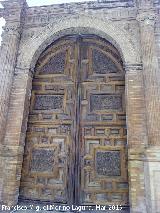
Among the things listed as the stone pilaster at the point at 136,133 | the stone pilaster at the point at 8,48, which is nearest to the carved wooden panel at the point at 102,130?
the stone pilaster at the point at 136,133

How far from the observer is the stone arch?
521 centimetres

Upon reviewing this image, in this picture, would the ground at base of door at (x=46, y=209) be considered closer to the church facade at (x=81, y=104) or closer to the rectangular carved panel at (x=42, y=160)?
the church facade at (x=81, y=104)

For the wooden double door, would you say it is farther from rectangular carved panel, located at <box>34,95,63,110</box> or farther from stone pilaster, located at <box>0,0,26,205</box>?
stone pilaster, located at <box>0,0,26,205</box>

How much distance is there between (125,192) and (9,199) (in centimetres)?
220

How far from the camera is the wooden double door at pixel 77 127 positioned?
468cm

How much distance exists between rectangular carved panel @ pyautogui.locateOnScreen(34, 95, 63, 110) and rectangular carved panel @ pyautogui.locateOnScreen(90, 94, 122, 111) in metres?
0.71

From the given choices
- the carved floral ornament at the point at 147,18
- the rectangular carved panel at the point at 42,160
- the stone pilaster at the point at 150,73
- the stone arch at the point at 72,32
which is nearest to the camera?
the stone pilaster at the point at 150,73

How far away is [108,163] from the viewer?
15.5 ft

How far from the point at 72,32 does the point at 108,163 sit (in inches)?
122

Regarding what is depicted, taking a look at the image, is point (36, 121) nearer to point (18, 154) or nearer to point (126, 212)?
point (18, 154)

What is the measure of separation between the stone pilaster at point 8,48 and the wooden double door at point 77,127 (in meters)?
0.56

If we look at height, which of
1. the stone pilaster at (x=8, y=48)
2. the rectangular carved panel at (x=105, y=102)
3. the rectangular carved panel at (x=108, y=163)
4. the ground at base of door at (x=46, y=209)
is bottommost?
the ground at base of door at (x=46, y=209)

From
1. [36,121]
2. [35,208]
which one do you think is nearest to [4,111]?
[36,121]

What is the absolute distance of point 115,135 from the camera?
487cm
